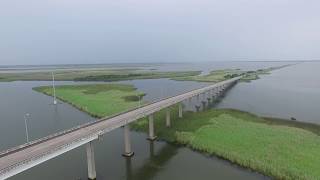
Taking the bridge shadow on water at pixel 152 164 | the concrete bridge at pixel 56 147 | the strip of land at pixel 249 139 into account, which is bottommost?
the bridge shadow on water at pixel 152 164

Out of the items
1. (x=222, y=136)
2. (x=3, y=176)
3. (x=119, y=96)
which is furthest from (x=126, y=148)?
(x=119, y=96)

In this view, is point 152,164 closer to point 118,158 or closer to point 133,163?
point 133,163

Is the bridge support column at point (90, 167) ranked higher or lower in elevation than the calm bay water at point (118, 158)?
higher

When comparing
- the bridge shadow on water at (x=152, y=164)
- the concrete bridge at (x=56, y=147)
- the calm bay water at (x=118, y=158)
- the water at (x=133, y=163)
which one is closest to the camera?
the concrete bridge at (x=56, y=147)

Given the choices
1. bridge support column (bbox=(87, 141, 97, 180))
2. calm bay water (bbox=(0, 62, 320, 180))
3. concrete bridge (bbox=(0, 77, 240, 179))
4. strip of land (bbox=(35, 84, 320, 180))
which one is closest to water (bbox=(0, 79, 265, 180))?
calm bay water (bbox=(0, 62, 320, 180))

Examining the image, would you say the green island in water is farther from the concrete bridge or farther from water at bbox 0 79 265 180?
the concrete bridge

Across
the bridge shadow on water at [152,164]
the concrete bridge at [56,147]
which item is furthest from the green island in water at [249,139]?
the concrete bridge at [56,147]

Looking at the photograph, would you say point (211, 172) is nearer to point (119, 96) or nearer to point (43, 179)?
point (43, 179)

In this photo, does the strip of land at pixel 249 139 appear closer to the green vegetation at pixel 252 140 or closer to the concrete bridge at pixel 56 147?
the green vegetation at pixel 252 140
